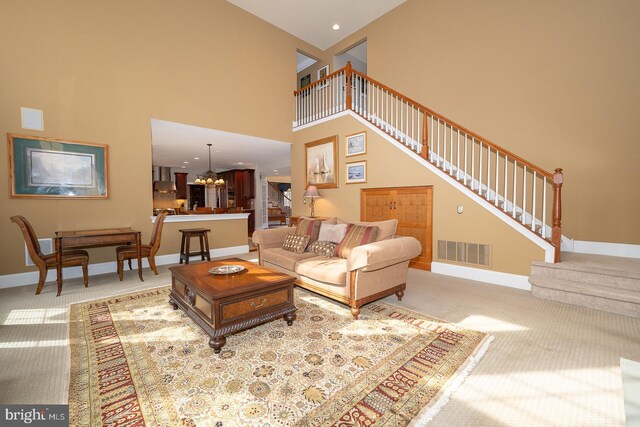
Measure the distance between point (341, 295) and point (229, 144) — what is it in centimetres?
568

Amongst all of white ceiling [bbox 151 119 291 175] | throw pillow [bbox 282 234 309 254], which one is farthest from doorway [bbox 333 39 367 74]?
throw pillow [bbox 282 234 309 254]

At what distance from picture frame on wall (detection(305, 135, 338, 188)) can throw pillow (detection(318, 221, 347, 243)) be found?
2.51m

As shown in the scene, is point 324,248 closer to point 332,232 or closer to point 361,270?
point 332,232

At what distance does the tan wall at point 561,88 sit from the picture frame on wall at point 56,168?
635 centimetres

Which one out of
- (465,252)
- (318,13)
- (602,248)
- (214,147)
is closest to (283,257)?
(465,252)

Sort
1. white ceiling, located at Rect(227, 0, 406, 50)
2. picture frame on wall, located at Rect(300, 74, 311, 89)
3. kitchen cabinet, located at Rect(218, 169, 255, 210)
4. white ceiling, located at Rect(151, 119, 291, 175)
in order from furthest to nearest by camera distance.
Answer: kitchen cabinet, located at Rect(218, 169, 255, 210) → picture frame on wall, located at Rect(300, 74, 311, 89) → white ceiling, located at Rect(227, 0, 406, 50) → white ceiling, located at Rect(151, 119, 291, 175)

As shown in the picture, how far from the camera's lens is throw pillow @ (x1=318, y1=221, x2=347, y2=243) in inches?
149

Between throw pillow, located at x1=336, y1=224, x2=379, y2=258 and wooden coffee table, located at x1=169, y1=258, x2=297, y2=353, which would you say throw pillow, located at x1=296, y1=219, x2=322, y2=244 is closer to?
throw pillow, located at x1=336, y1=224, x2=379, y2=258

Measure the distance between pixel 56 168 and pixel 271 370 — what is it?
4.68 meters

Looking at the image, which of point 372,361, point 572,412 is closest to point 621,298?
point 572,412

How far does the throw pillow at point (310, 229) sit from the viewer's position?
4.05m

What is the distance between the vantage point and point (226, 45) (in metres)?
5.98

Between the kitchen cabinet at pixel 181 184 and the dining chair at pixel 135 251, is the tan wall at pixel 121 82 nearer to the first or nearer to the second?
the dining chair at pixel 135 251

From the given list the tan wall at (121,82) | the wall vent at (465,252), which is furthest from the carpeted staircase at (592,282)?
the tan wall at (121,82)
